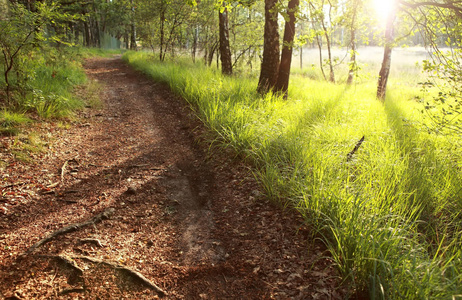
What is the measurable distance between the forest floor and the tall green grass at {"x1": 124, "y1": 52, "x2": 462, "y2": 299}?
0.87 feet

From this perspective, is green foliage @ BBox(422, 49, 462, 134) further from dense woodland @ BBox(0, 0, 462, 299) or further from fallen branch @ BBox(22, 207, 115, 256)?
fallen branch @ BBox(22, 207, 115, 256)

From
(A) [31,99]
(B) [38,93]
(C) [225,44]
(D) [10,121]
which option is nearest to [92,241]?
(D) [10,121]

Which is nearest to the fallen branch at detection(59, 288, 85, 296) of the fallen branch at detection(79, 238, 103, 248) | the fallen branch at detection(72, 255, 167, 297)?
the fallen branch at detection(72, 255, 167, 297)

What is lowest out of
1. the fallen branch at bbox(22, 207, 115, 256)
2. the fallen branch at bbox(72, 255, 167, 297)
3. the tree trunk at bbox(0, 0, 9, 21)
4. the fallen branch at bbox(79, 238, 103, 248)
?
the fallen branch at bbox(72, 255, 167, 297)

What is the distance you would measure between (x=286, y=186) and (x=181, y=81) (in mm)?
5690

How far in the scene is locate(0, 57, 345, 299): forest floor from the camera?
7.39 feet

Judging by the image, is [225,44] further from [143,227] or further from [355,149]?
[143,227]

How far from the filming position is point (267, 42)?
22.0 feet

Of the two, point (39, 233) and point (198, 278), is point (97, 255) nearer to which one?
point (39, 233)

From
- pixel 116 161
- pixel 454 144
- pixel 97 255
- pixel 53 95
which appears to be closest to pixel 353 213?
pixel 97 255

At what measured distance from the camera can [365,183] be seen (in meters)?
2.97

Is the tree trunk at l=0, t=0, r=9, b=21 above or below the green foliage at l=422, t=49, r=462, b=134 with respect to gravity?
above

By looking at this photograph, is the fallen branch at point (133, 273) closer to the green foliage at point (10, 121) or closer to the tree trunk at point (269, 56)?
the green foliage at point (10, 121)

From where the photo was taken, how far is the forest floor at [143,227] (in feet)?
7.39
